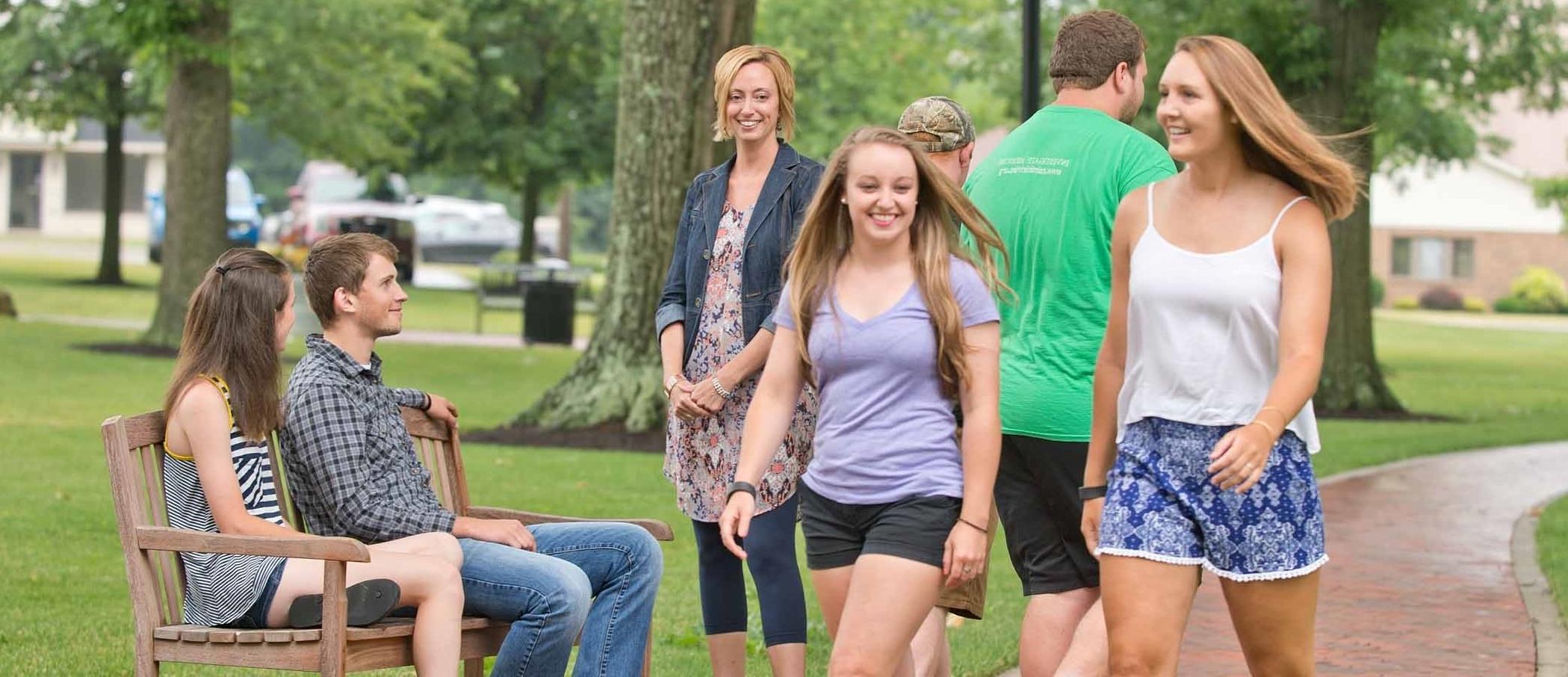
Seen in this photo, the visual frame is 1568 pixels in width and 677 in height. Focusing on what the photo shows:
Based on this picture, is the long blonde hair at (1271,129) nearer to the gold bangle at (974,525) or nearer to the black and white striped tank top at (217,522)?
the gold bangle at (974,525)

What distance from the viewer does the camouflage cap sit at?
530 cm

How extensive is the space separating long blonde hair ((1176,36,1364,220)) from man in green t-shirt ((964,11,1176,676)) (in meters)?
0.60

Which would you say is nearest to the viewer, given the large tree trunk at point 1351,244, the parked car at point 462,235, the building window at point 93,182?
the large tree trunk at point 1351,244

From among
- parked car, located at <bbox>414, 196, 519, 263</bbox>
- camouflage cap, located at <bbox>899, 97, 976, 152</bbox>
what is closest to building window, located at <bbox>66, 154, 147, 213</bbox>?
parked car, located at <bbox>414, 196, 519, 263</bbox>

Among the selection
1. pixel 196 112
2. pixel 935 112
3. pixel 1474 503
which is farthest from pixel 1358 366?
pixel 935 112

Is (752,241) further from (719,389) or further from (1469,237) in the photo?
(1469,237)

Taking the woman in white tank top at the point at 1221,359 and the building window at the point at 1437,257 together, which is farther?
the building window at the point at 1437,257

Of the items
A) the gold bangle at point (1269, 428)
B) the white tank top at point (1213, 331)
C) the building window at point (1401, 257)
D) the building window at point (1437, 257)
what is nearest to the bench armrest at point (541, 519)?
the white tank top at point (1213, 331)

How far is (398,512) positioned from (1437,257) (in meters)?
66.2

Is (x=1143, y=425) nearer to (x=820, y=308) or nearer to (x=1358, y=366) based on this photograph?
(x=820, y=308)

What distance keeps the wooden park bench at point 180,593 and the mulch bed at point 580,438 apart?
29.9 feet

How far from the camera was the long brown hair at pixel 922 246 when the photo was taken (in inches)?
166

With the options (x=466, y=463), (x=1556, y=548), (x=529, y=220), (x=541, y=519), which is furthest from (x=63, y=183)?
(x=541, y=519)

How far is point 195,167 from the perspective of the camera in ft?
72.7
